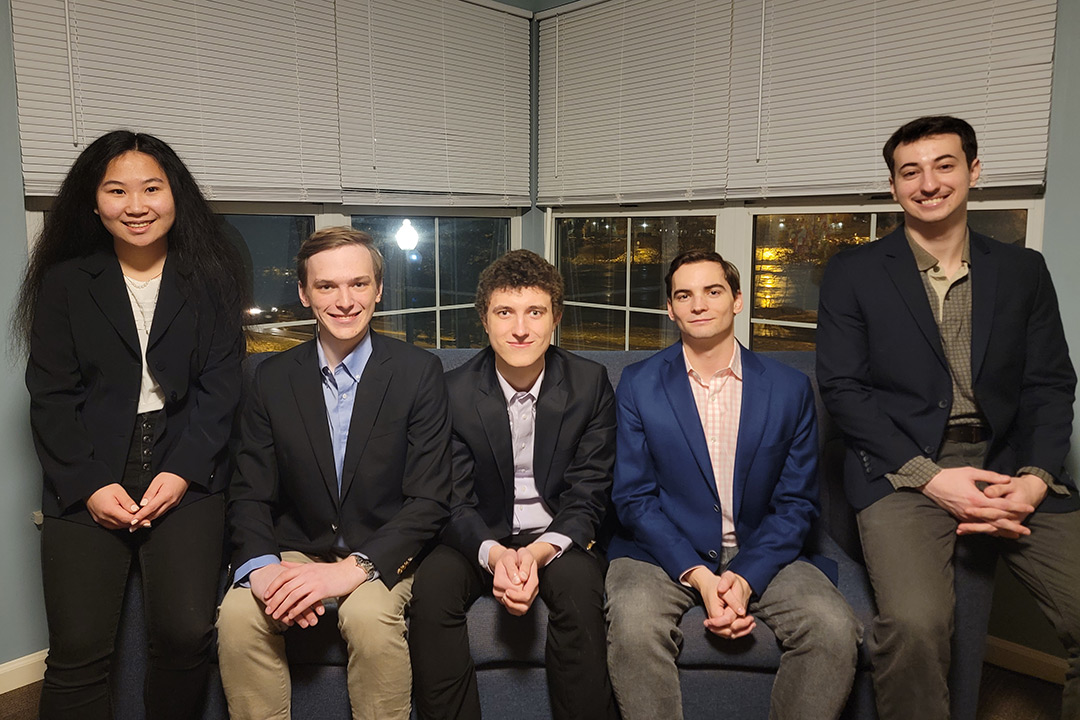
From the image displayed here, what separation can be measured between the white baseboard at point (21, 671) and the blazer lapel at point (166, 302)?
1.23 m

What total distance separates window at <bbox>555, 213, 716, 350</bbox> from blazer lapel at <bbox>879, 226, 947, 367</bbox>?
1283 mm

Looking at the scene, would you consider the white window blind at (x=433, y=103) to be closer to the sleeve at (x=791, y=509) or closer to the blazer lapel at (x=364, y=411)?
the blazer lapel at (x=364, y=411)

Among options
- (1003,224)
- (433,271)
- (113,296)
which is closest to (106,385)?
(113,296)

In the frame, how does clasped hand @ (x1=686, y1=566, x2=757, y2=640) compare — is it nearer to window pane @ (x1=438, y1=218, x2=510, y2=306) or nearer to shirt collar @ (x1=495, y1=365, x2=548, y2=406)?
shirt collar @ (x1=495, y1=365, x2=548, y2=406)

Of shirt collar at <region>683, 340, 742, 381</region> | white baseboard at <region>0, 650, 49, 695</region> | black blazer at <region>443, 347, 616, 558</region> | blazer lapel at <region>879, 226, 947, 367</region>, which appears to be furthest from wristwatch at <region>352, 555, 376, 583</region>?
blazer lapel at <region>879, 226, 947, 367</region>

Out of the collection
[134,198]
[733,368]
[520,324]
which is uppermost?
[134,198]

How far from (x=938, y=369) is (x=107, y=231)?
7.11 ft

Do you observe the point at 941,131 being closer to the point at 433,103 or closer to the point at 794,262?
the point at 794,262

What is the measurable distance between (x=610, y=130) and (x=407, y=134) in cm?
90

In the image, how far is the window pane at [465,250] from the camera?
3689 millimetres

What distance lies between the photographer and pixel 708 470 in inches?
79.5

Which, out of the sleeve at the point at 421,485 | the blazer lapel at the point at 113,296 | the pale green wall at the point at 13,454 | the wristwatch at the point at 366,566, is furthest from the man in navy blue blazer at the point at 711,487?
the pale green wall at the point at 13,454

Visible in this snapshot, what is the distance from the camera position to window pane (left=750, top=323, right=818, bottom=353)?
3.05 m

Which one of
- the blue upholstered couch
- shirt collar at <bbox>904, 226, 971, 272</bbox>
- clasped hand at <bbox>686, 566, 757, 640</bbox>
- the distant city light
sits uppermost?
the distant city light
